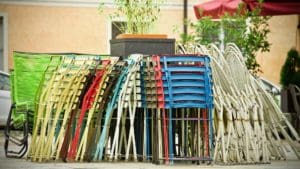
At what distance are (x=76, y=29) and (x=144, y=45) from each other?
13.5 meters

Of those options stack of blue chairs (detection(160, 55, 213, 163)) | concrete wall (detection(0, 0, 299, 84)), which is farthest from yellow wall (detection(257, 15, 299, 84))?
stack of blue chairs (detection(160, 55, 213, 163))

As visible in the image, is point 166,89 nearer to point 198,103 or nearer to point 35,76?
→ point 198,103

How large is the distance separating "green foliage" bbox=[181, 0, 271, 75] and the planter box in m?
3.28

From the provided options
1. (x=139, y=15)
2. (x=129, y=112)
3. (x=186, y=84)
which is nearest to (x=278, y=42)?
(x=139, y=15)

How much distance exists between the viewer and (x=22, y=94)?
11508 millimetres

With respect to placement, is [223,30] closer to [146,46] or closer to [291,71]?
[291,71]

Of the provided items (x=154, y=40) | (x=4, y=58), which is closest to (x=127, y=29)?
(x=154, y=40)

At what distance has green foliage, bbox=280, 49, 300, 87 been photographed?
1722 cm

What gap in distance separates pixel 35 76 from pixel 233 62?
2550 millimetres

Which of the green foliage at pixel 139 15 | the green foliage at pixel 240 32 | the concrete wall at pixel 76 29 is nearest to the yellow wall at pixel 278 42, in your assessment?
the concrete wall at pixel 76 29

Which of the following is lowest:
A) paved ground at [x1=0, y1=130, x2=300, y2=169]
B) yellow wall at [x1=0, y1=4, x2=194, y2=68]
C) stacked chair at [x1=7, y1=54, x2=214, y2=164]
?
paved ground at [x1=0, y1=130, x2=300, y2=169]

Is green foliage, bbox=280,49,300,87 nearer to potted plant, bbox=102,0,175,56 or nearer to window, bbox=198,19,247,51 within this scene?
window, bbox=198,19,247,51

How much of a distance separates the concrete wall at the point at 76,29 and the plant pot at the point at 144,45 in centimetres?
1210

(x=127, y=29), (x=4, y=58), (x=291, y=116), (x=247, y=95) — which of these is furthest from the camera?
(x=4, y=58)
